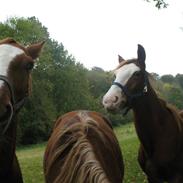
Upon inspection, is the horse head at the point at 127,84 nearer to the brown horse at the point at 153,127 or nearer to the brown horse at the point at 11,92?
the brown horse at the point at 153,127

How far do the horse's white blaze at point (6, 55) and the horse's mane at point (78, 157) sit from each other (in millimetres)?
792

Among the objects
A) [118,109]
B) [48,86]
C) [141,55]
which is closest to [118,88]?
[118,109]

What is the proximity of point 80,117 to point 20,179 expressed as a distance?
3.08ft

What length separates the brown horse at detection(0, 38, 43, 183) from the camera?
3.90 m

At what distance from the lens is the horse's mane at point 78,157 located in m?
3.16

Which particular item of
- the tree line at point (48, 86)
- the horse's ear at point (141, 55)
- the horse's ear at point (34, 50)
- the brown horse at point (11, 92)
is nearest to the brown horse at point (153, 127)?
the horse's ear at point (141, 55)

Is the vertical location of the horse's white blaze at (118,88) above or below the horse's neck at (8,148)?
above

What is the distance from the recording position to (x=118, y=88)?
6.27 m

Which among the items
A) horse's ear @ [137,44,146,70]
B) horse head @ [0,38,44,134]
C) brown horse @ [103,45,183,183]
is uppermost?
horse's ear @ [137,44,146,70]

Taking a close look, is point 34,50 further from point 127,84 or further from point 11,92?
point 127,84

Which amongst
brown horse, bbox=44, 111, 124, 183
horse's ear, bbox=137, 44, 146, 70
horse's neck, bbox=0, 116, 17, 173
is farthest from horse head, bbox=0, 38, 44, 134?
horse's ear, bbox=137, 44, 146, 70

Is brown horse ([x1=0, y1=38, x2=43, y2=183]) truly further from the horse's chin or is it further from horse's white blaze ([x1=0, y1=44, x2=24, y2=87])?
the horse's chin

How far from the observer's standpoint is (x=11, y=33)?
50.0 metres

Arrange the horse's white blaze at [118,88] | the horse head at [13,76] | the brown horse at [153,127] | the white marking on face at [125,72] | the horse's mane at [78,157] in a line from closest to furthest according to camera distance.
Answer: the horse's mane at [78,157] → the horse head at [13,76] → the horse's white blaze at [118,88] → the white marking on face at [125,72] → the brown horse at [153,127]
